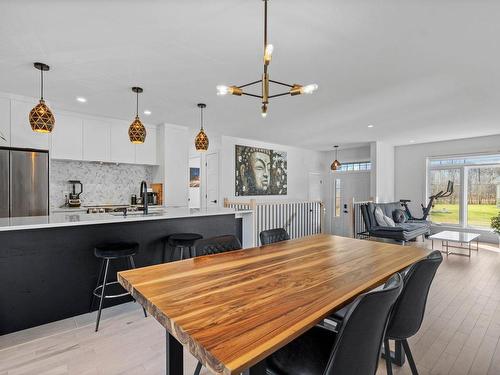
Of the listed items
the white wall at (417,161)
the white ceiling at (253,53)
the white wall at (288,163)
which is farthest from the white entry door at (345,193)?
the white ceiling at (253,53)

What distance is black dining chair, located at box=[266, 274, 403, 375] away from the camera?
0.96 meters

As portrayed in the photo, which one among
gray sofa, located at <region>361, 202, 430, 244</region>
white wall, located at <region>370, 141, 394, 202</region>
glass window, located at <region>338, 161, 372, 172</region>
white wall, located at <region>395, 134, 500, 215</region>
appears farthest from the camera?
glass window, located at <region>338, 161, 372, 172</region>

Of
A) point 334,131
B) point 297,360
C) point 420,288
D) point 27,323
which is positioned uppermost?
point 334,131

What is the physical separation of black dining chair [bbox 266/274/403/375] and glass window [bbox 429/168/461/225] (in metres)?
7.26

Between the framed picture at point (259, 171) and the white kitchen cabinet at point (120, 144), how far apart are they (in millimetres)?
2590

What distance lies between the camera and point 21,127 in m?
3.86

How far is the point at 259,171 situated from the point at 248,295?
20.1 ft

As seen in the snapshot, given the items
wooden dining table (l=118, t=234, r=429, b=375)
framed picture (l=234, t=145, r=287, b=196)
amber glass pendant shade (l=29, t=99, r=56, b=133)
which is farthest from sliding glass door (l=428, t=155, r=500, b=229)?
amber glass pendant shade (l=29, t=99, r=56, b=133)

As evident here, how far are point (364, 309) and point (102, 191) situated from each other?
199 inches

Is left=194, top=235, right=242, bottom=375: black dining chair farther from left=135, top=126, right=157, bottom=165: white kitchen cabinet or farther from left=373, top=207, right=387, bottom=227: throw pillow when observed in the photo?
left=373, top=207, right=387, bottom=227: throw pillow

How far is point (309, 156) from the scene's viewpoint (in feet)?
28.4

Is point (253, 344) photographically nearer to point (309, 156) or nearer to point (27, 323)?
point (27, 323)

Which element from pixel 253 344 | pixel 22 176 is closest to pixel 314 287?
pixel 253 344

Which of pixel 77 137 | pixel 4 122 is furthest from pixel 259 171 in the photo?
pixel 4 122
